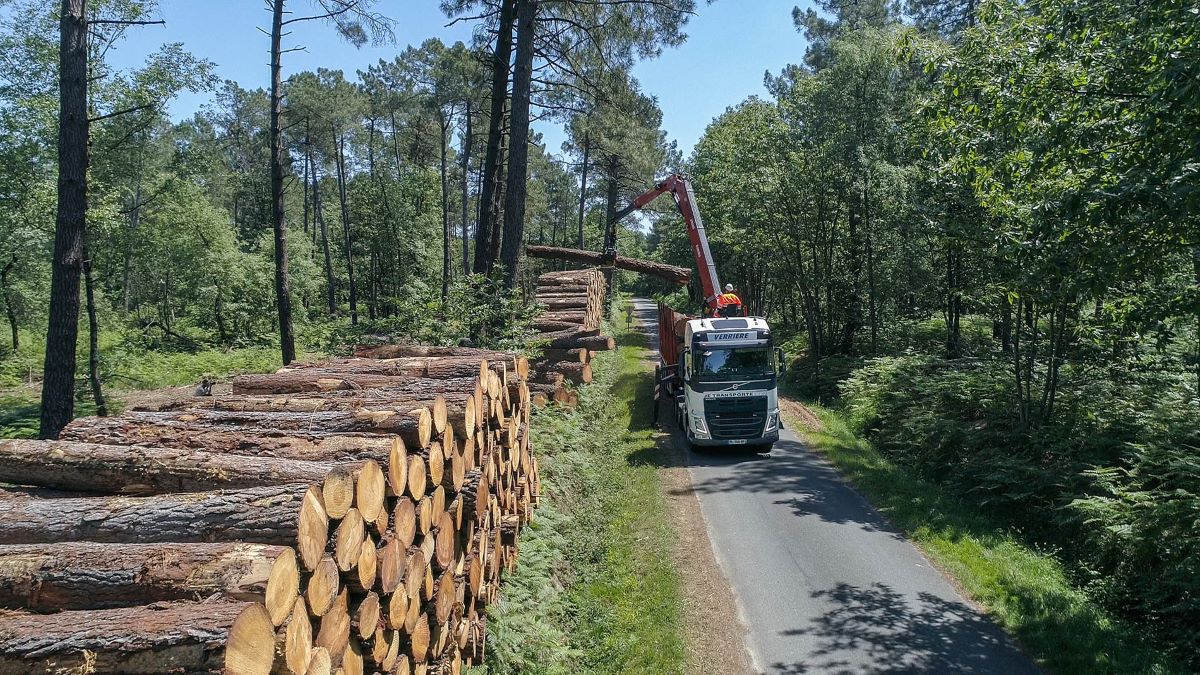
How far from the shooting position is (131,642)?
2867 mm

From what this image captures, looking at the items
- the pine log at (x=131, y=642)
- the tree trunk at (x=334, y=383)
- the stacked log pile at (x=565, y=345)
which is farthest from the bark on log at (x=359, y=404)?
the stacked log pile at (x=565, y=345)

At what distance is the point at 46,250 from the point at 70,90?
15.1 meters

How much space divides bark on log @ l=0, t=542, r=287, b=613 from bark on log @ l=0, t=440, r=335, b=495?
875 mm

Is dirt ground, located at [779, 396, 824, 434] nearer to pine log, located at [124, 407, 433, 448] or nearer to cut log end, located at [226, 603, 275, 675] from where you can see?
pine log, located at [124, 407, 433, 448]

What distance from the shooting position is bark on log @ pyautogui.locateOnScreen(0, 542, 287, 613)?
3252mm

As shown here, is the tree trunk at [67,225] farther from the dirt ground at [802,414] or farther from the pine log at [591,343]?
the dirt ground at [802,414]

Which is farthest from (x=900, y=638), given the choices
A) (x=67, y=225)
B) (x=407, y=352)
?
(x=67, y=225)

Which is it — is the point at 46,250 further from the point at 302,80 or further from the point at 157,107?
the point at 302,80

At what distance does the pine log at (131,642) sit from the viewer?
281 cm

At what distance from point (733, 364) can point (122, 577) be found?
12604mm

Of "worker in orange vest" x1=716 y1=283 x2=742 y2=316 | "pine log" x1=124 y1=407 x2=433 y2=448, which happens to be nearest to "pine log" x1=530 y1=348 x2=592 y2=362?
"worker in orange vest" x1=716 y1=283 x2=742 y2=316

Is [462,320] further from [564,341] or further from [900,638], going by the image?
[900,638]

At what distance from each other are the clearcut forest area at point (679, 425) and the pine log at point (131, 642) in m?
0.02

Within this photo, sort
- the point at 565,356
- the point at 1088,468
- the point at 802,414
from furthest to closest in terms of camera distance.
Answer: the point at 802,414
the point at 565,356
the point at 1088,468
